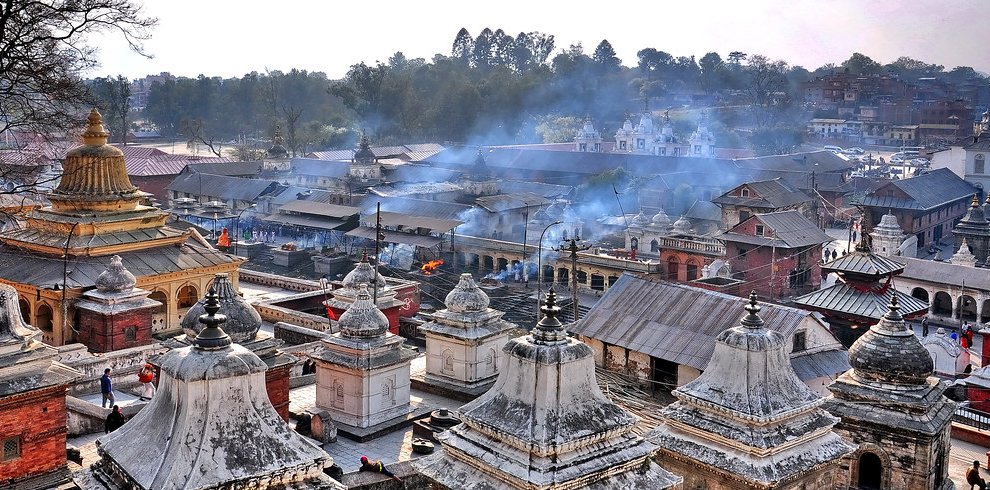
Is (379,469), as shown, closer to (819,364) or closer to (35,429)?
(35,429)

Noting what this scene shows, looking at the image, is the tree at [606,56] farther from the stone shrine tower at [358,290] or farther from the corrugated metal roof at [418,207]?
the stone shrine tower at [358,290]

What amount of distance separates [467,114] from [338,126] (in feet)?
55.5

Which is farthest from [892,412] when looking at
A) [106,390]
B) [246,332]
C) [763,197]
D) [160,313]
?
[763,197]

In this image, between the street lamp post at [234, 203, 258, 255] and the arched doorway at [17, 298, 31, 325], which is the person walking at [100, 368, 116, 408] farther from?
the street lamp post at [234, 203, 258, 255]

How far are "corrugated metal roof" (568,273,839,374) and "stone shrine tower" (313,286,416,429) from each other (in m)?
5.81

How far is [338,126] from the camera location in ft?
388

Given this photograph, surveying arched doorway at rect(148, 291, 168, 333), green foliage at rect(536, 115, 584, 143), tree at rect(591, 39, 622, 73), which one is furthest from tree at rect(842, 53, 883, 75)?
arched doorway at rect(148, 291, 168, 333)

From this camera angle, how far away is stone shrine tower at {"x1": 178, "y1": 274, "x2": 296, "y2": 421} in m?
17.8

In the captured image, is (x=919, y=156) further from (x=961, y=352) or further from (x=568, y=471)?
(x=568, y=471)

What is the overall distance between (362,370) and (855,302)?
14186 millimetres

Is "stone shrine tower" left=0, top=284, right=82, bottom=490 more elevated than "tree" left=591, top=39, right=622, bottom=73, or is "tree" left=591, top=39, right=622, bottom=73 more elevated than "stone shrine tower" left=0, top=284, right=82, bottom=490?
"tree" left=591, top=39, right=622, bottom=73

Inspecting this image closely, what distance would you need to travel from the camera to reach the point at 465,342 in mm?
24000

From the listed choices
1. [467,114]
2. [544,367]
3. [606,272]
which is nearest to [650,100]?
[467,114]

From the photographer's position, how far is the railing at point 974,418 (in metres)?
21.2
